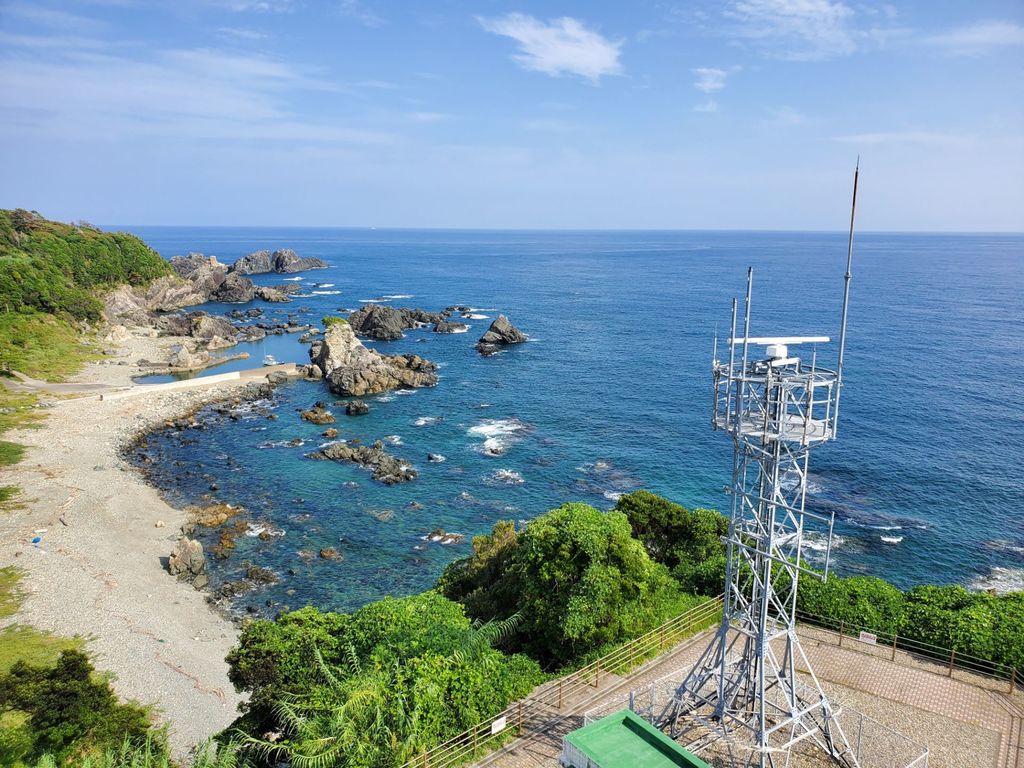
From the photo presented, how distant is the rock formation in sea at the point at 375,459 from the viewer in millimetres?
54406

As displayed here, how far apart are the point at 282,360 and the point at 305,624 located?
7589cm

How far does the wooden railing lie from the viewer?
688 inches

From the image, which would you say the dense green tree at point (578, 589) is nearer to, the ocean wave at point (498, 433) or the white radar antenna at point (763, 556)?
the white radar antenna at point (763, 556)

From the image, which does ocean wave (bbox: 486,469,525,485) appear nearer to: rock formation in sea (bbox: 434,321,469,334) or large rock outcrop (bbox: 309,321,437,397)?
large rock outcrop (bbox: 309,321,437,397)

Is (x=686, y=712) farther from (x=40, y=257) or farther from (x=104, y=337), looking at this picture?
(x=40, y=257)

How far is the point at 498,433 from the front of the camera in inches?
2552

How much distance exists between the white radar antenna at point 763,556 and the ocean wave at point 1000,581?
27.4 meters

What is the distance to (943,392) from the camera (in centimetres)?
7125

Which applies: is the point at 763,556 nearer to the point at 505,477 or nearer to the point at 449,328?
the point at 505,477

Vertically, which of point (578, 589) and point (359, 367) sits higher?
point (578, 589)

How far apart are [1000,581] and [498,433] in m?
41.5

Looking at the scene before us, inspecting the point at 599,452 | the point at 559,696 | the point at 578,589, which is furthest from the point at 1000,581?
the point at 559,696

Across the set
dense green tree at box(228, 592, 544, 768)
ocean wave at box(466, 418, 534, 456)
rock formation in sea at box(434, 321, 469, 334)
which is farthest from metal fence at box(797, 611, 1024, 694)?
rock formation in sea at box(434, 321, 469, 334)

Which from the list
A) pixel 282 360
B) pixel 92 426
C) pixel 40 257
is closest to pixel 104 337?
pixel 40 257
